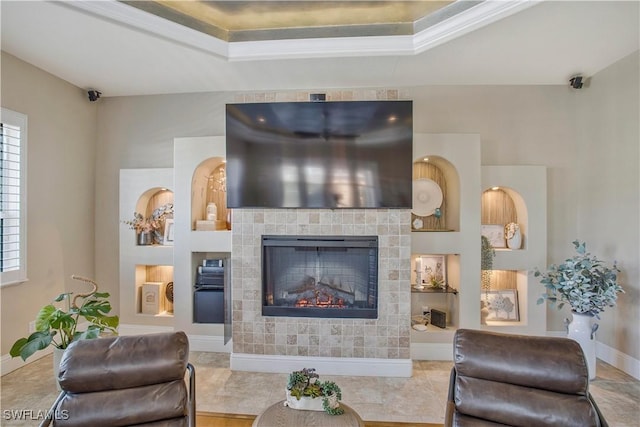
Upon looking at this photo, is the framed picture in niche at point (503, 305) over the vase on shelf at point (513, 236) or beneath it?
beneath

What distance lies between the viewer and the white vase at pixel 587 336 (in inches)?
114

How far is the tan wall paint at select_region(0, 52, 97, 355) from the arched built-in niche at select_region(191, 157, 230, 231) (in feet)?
4.63

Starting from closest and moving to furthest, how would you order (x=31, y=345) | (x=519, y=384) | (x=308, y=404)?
(x=519, y=384) < (x=308, y=404) < (x=31, y=345)

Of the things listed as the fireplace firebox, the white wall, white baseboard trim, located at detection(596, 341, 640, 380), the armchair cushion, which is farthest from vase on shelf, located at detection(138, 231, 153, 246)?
white baseboard trim, located at detection(596, 341, 640, 380)

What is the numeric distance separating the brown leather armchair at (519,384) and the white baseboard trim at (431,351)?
1793 millimetres

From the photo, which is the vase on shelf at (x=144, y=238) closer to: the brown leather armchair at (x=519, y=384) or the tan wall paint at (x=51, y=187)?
the tan wall paint at (x=51, y=187)

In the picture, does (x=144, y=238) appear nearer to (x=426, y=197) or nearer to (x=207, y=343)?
(x=207, y=343)

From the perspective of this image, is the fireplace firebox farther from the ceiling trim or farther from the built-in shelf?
the ceiling trim

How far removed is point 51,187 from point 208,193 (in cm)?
157

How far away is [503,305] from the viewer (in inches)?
145

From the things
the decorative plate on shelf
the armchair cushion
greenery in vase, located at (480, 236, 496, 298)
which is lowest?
the armchair cushion

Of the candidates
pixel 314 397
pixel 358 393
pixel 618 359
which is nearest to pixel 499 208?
pixel 618 359

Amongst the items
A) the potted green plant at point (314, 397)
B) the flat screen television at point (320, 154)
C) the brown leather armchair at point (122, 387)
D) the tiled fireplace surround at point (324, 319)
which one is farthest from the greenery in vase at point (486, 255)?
the brown leather armchair at point (122, 387)

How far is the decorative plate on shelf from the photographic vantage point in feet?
12.1
